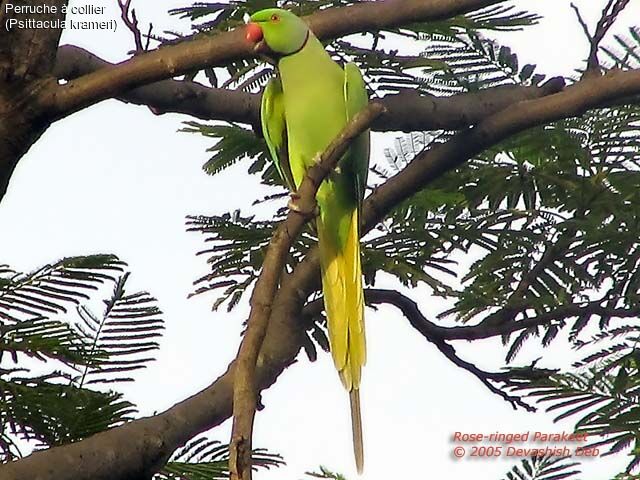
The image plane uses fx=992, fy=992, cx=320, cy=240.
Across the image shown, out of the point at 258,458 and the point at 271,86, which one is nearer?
the point at 258,458

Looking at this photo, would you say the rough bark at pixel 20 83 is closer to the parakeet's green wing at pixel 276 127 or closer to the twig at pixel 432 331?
the parakeet's green wing at pixel 276 127

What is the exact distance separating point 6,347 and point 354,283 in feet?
2.99

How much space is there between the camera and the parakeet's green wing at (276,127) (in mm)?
2600

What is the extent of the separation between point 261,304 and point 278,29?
108 centimetres

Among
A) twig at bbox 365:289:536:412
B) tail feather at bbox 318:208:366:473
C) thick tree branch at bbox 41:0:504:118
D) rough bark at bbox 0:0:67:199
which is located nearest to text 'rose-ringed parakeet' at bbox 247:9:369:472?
tail feather at bbox 318:208:366:473

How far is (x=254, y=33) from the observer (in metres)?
2.23

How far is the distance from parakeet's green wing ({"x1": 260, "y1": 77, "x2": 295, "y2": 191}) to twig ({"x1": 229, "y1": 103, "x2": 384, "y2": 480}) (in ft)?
2.58

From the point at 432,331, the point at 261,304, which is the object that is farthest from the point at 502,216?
the point at 261,304

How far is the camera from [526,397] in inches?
91.5

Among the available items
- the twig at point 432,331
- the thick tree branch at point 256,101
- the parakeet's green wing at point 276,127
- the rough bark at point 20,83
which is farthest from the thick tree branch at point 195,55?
the twig at point 432,331

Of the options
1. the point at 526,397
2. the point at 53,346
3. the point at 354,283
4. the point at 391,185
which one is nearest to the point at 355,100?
the point at 391,185

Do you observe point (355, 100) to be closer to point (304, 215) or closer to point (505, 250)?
point (505, 250)

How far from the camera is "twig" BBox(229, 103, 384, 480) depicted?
1.28 meters

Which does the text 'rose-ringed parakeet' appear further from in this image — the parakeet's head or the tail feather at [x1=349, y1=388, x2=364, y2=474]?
the tail feather at [x1=349, y1=388, x2=364, y2=474]
